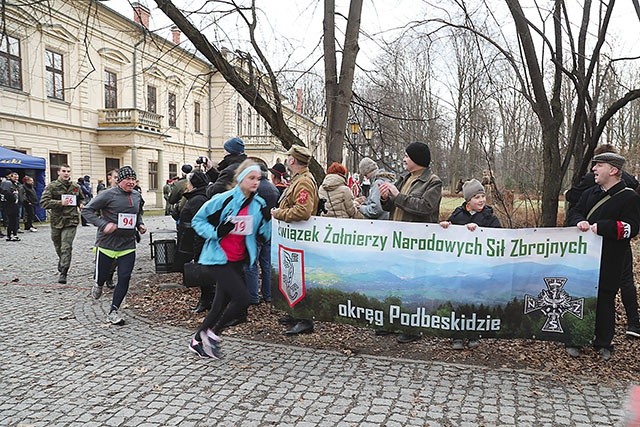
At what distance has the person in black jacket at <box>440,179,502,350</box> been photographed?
5.25 metres

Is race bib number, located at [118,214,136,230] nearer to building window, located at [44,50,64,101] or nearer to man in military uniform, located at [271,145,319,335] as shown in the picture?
man in military uniform, located at [271,145,319,335]

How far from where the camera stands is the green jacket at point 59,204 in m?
8.52

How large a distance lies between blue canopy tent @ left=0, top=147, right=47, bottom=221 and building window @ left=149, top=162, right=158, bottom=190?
14.3 meters

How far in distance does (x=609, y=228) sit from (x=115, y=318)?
5367 millimetres

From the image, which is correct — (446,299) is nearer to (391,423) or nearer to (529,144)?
(391,423)

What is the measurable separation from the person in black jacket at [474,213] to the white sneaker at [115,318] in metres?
3.80

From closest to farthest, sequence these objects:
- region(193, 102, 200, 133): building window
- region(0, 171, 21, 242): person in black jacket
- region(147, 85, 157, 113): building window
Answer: region(0, 171, 21, 242): person in black jacket, region(147, 85, 157, 113): building window, region(193, 102, 200, 133): building window

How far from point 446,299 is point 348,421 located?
69.0 inches

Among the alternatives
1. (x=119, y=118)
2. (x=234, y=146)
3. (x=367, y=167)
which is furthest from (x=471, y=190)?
(x=119, y=118)

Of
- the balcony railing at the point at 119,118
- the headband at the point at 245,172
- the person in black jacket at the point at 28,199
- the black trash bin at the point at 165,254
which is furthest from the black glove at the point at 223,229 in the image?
the balcony railing at the point at 119,118

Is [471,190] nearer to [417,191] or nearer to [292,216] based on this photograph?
[417,191]

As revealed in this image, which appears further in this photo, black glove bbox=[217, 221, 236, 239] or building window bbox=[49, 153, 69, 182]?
building window bbox=[49, 153, 69, 182]

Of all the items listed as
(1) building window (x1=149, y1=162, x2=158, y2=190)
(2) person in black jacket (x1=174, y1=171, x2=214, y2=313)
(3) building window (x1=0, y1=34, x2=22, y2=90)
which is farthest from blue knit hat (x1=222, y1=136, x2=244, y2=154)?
(1) building window (x1=149, y1=162, x2=158, y2=190)

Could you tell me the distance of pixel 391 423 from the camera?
3631mm
